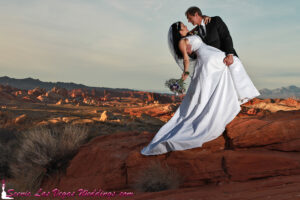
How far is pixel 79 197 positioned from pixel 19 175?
2.97m

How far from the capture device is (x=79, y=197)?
15.3 ft

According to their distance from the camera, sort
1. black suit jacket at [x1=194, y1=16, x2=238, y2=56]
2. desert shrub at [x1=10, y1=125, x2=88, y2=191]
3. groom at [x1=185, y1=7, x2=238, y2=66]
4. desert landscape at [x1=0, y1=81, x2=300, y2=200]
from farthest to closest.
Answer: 1. desert shrub at [x1=10, y1=125, x2=88, y2=191]
2. black suit jacket at [x1=194, y1=16, x2=238, y2=56]
3. groom at [x1=185, y1=7, x2=238, y2=66]
4. desert landscape at [x1=0, y1=81, x2=300, y2=200]

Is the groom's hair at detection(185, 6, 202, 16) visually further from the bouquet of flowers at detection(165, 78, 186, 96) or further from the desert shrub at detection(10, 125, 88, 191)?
the desert shrub at detection(10, 125, 88, 191)

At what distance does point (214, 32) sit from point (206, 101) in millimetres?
1528

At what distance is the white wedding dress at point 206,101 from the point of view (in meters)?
4.87

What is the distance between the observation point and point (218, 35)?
17.7ft

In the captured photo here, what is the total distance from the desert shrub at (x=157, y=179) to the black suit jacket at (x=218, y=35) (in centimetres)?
278

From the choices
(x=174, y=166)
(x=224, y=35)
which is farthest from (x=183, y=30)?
(x=174, y=166)

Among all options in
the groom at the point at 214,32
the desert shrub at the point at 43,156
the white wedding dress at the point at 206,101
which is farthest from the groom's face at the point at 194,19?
the desert shrub at the point at 43,156

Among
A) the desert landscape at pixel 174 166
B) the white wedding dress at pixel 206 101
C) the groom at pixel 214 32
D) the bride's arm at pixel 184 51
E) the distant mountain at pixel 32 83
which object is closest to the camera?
the desert landscape at pixel 174 166

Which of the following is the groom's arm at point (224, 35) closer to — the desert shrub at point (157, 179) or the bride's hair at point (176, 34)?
the bride's hair at point (176, 34)

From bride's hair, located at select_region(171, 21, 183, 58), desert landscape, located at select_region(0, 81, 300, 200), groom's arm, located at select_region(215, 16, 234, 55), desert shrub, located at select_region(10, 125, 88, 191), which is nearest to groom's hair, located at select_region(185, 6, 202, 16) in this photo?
bride's hair, located at select_region(171, 21, 183, 58)

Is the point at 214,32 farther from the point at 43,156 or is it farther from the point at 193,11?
the point at 43,156

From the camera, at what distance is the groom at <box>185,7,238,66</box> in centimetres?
520
